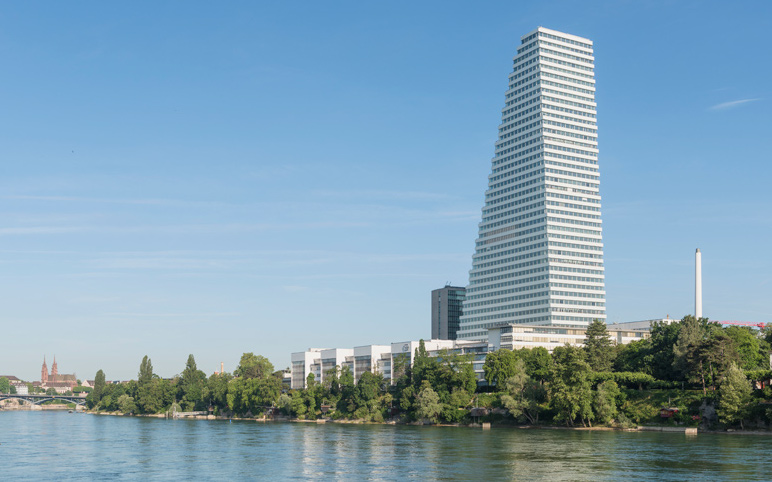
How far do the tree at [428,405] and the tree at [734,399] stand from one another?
70328 mm

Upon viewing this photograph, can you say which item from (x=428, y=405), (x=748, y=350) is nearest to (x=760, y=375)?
(x=748, y=350)

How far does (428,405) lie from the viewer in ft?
636

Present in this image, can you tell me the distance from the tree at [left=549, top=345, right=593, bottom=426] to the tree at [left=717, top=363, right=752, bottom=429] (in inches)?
1000

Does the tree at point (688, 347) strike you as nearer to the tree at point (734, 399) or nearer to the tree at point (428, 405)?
the tree at point (734, 399)

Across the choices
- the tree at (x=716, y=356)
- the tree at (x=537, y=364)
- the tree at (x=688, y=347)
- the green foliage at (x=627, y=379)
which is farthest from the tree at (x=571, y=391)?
the tree at (x=716, y=356)

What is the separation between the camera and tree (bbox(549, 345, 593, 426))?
518ft

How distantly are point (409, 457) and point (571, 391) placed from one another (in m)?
61.0

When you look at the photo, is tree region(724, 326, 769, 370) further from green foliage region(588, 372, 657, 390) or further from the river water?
the river water

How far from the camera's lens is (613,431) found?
154375 mm

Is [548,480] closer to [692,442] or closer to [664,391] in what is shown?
[692,442]

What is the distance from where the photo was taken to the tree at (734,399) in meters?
140

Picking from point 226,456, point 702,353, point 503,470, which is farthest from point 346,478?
point 702,353

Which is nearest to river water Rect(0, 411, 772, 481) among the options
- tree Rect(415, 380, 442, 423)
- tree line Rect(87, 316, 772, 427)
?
tree line Rect(87, 316, 772, 427)

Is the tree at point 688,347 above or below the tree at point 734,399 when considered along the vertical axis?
above
